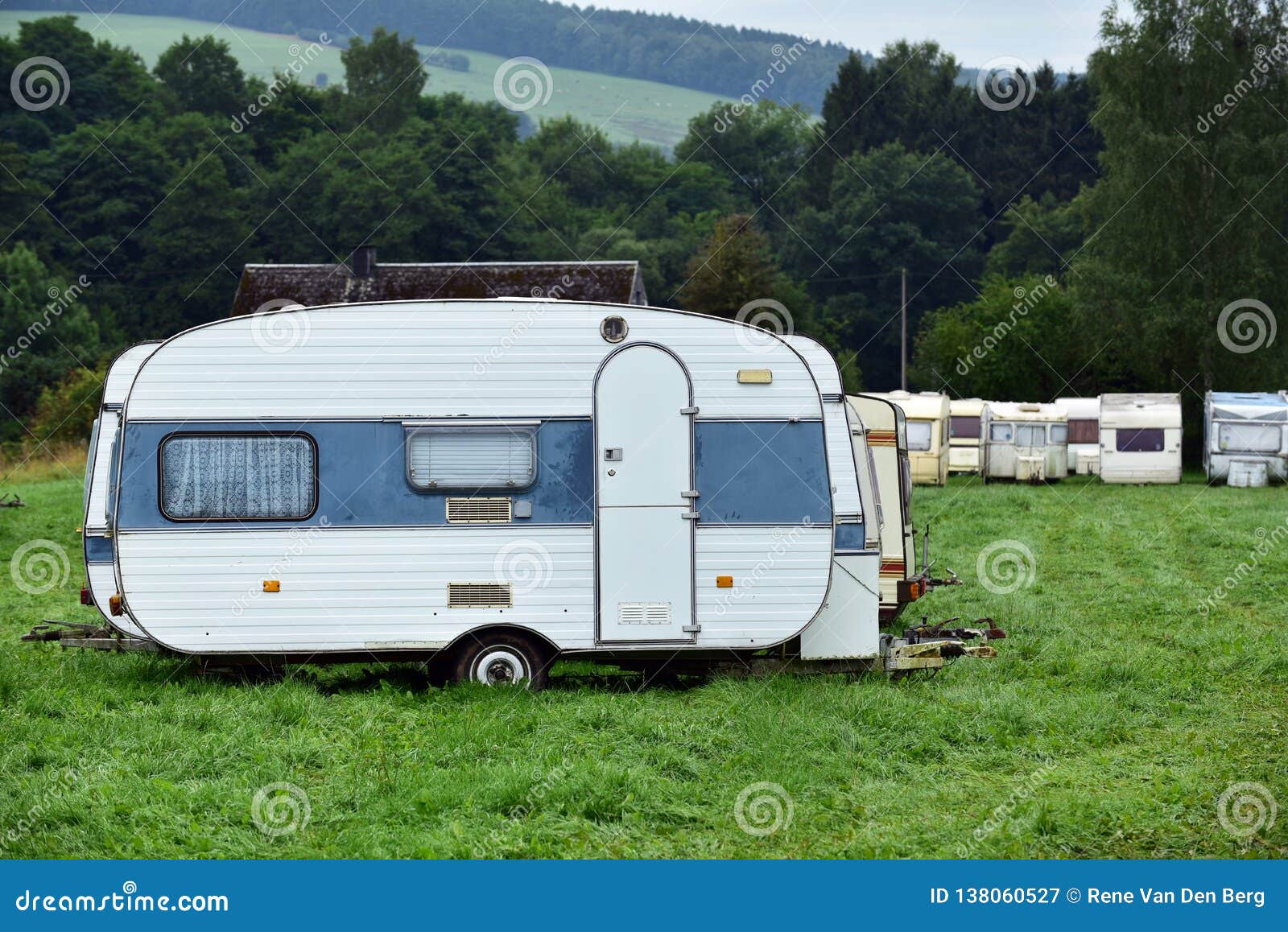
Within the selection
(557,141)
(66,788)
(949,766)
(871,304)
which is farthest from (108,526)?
(557,141)

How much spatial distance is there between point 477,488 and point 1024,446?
27171mm

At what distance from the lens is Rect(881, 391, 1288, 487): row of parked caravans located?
33.5 meters

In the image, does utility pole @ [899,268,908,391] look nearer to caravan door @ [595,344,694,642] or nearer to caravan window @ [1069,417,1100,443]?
caravan window @ [1069,417,1100,443]

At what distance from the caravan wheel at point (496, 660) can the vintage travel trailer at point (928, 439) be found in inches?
931

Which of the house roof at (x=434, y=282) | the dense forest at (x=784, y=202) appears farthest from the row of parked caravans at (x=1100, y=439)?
the house roof at (x=434, y=282)

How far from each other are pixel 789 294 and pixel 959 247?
18.6m

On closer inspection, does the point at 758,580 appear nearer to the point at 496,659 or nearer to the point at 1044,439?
the point at 496,659

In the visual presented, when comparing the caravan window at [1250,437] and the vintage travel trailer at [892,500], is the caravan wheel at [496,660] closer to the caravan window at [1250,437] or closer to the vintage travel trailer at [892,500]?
the vintage travel trailer at [892,500]

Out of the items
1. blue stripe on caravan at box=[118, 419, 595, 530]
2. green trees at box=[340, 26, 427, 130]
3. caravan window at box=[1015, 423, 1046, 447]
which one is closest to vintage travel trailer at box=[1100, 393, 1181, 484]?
caravan window at box=[1015, 423, 1046, 447]

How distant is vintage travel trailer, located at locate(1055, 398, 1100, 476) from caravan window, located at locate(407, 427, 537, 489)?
28.6m

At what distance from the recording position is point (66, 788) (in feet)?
24.8

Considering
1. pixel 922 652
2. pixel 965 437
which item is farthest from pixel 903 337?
pixel 922 652

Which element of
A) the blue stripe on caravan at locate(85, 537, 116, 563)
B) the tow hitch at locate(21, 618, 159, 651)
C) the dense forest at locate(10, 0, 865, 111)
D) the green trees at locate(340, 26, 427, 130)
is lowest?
the tow hitch at locate(21, 618, 159, 651)

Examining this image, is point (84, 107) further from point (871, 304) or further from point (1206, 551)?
point (1206, 551)
